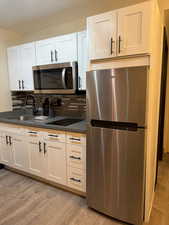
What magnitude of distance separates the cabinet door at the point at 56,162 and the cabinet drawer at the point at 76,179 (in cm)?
10

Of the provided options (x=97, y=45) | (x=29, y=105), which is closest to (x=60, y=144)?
(x=97, y=45)

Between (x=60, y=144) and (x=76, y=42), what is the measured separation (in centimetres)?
144

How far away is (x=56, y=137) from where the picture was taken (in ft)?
7.07

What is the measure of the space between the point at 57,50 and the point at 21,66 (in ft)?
2.91

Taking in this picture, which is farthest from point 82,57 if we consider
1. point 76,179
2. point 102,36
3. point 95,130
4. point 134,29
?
point 76,179

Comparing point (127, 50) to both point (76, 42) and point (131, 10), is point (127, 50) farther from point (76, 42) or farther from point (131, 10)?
point (76, 42)

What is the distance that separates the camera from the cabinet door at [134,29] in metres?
1.40

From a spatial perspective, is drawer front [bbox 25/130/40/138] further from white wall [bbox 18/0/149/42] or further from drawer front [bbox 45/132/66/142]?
white wall [bbox 18/0/149/42]

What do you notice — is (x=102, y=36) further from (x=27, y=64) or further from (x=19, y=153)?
(x=19, y=153)

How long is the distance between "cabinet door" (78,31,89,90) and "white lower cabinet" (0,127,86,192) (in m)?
0.79

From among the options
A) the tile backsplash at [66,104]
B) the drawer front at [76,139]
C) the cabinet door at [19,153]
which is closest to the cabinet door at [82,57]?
the tile backsplash at [66,104]

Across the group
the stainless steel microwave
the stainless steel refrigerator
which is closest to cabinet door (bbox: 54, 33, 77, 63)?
the stainless steel microwave

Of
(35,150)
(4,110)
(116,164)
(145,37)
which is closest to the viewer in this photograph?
(145,37)

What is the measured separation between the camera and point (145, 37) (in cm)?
141
